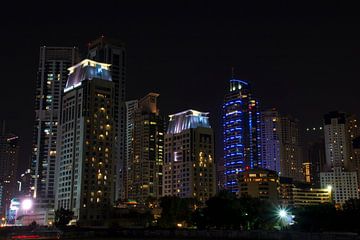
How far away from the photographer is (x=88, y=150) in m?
186

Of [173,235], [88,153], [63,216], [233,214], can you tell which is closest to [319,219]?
[233,214]

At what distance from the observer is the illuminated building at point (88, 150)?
182750mm

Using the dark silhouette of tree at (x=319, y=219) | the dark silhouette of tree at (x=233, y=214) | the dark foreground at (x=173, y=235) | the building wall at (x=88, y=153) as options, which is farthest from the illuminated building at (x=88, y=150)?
the dark silhouette of tree at (x=319, y=219)

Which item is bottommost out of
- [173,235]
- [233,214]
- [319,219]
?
[173,235]

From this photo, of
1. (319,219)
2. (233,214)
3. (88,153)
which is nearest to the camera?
(319,219)

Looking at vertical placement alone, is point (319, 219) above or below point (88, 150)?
below

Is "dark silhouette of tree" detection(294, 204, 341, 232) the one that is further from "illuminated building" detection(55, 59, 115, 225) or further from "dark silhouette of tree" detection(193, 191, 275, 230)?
"illuminated building" detection(55, 59, 115, 225)

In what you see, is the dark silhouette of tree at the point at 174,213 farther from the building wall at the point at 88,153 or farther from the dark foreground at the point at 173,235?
the building wall at the point at 88,153

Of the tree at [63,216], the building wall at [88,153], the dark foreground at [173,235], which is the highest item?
the building wall at [88,153]

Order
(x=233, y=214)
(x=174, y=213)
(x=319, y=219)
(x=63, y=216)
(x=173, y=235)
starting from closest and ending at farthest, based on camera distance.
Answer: (x=319, y=219)
(x=173, y=235)
(x=233, y=214)
(x=174, y=213)
(x=63, y=216)

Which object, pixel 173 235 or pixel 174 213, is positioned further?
pixel 174 213

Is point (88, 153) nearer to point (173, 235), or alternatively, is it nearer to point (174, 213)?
point (174, 213)

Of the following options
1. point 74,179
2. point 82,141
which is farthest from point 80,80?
point 74,179

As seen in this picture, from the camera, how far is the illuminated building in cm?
18275
